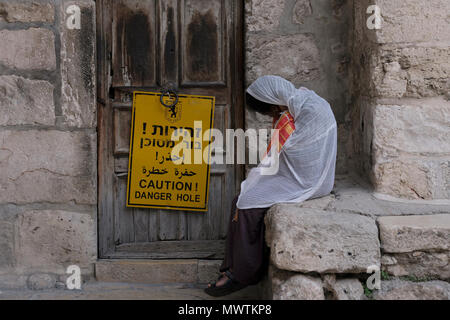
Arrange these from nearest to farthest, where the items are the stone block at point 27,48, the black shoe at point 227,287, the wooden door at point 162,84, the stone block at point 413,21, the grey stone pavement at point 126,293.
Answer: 1. the stone block at point 413,21
2. the black shoe at point 227,287
3. the grey stone pavement at point 126,293
4. the stone block at point 27,48
5. the wooden door at point 162,84

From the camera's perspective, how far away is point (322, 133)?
8.99 feet

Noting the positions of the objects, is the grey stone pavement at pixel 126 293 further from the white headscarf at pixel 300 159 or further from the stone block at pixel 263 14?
the stone block at pixel 263 14

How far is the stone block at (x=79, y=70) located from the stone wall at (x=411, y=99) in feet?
5.60

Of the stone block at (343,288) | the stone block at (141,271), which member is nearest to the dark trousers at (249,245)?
the stone block at (343,288)

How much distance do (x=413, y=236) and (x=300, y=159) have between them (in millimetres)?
692

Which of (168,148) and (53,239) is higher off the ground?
(168,148)

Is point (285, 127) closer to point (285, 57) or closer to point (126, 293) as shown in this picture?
point (285, 57)

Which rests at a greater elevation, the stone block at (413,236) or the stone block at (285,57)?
the stone block at (285,57)

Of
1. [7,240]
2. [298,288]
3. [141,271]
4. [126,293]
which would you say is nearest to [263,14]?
[298,288]

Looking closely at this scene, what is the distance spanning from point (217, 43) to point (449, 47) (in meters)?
1.40

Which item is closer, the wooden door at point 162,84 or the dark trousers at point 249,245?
the dark trousers at point 249,245

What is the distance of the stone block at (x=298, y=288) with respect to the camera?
7.75 feet

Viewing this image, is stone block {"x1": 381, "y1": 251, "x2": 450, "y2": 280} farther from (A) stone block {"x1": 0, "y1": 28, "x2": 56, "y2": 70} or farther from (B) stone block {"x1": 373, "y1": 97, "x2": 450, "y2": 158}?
(A) stone block {"x1": 0, "y1": 28, "x2": 56, "y2": 70}

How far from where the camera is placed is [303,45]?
3.19 meters
